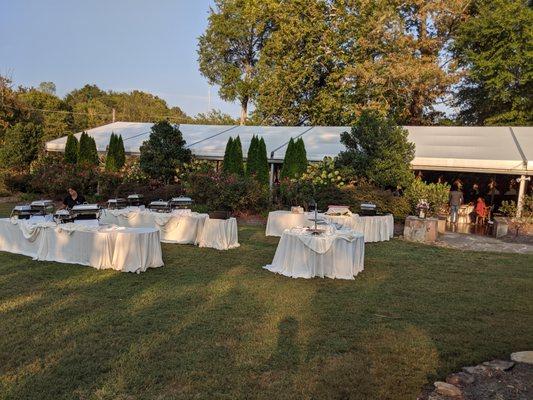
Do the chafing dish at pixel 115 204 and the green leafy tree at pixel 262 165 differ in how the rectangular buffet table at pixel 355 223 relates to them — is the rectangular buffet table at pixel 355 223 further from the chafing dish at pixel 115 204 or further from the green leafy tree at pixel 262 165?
the green leafy tree at pixel 262 165

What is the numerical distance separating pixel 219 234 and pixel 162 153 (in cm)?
891

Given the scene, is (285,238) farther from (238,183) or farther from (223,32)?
→ (223,32)

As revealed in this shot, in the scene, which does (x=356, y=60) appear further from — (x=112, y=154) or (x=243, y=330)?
(x=243, y=330)

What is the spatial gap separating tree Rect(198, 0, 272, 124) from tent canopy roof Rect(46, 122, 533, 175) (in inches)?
536

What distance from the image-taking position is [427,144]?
1881 centimetres

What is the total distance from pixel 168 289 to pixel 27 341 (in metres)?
2.46

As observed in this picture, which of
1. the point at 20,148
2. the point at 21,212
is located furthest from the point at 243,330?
the point at 20,148

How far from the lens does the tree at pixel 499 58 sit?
23.9 m

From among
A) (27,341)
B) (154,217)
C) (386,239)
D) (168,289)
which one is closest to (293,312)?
(168,289)

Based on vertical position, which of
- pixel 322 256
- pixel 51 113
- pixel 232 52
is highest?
pixel 232 52

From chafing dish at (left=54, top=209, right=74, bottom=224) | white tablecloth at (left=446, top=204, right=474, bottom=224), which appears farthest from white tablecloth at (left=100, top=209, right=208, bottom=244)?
white tablecloth at (left=446, top=204, right=474, bottom=224)

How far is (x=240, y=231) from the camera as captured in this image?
13922 millimetres

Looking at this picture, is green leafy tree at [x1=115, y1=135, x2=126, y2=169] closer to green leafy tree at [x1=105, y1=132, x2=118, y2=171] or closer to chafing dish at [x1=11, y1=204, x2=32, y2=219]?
green leafy tree at [x1=105, y1=132, x2=118, y2=171]

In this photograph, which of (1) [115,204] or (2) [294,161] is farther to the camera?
(2) [294,161]
